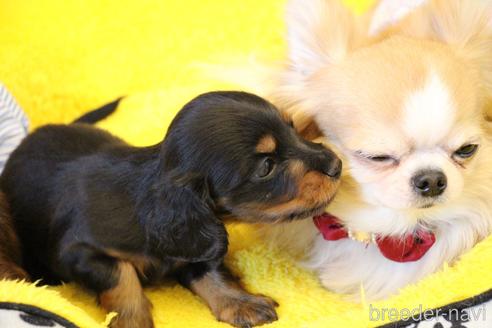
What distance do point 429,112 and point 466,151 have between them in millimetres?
171

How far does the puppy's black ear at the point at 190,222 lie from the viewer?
→ 1.58 meters

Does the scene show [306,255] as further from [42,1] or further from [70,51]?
[42,1]

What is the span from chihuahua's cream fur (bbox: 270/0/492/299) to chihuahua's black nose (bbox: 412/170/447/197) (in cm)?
1

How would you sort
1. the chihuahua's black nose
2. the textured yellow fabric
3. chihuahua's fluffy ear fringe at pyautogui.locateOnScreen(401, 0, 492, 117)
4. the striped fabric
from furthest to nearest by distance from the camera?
the textured yellow fabric, the striped fabric, chihuahua's fluffy ear fringe at pyautogui.locateOnScreen(401, 0, 492, 117), the chihuahua's black nose

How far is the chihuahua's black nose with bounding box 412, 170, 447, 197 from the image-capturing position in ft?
5.08

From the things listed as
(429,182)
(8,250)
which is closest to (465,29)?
(429,182)

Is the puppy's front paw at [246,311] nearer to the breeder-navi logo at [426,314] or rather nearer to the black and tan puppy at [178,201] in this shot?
the black and tan puppy at [178,201]

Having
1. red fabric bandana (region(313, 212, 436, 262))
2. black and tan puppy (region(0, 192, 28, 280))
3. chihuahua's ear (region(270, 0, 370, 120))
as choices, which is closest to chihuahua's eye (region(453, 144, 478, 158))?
red fabric bandana (region(313, 212, 436, 262))

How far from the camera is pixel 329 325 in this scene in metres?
1.51

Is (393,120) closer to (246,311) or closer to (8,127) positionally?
(246,311)

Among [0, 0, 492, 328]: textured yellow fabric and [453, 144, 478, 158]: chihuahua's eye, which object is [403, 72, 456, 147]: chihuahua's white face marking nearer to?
[453, 144, 478, 158]: chihuahua's eye

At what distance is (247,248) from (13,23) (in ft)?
5.45

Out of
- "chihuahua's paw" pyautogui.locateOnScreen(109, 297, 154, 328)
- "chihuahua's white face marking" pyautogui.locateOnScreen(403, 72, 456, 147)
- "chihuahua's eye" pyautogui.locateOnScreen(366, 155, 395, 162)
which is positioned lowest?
"chihuahua's paw" pyautogui.locateOnScreen(109, 297, 154, 328)

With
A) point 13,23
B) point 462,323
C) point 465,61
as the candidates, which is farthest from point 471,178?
point 13,23
